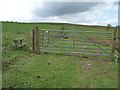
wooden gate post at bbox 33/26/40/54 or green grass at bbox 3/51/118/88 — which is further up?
wooden gate post at bbox 33/26/40/54

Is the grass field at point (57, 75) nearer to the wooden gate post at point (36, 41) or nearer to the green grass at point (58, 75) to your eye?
the green grass at point (58, 75)

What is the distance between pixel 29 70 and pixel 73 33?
5203 mm

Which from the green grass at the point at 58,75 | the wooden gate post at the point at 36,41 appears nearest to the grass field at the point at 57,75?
the green grass at the point at 58,75

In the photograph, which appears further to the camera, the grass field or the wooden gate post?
the wooden gate post

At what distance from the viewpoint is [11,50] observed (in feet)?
37.5

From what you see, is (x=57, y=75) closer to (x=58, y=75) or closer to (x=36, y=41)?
(x=58, y=75)

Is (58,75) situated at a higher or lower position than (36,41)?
lower

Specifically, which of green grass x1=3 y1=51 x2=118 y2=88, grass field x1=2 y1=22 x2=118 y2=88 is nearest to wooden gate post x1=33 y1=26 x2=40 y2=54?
grass field x1=2 y1=22 x2=118 y2=88

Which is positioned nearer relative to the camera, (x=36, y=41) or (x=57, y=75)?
(x=57, y=75)

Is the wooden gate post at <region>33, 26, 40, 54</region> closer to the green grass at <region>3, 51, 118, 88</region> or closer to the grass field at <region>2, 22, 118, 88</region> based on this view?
the grass field at <region>2, 22, 118, 88</region>

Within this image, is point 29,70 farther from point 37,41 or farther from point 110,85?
point 37,41

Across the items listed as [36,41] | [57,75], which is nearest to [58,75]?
[57,75]

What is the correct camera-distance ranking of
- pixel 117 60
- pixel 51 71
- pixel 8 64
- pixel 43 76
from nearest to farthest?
1. pixel 43 76
2. pixel 51 71
3. pixel 8 64
4. pixel 117 60

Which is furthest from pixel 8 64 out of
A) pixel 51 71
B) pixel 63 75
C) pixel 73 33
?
pixel 73 33
